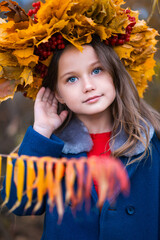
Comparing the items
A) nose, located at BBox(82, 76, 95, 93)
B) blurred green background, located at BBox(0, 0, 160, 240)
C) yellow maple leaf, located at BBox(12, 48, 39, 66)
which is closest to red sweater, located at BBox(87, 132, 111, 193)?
A: nose, located at BBox(82, 76, 95, 93)

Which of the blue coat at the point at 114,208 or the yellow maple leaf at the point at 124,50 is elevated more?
the yellow maple leaf at the point at 124,50

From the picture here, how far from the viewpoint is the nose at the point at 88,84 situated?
1.67m

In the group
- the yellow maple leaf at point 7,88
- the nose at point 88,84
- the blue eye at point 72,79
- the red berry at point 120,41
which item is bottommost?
the yellow maple leaf at point 7,88

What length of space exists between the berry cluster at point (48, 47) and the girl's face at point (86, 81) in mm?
61

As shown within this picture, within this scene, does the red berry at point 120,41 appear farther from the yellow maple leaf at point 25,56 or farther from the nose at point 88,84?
the yellow maple leaf at point 25,56

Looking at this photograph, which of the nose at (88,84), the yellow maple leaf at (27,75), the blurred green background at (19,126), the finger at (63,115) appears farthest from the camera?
the blurred green background at (19,126)

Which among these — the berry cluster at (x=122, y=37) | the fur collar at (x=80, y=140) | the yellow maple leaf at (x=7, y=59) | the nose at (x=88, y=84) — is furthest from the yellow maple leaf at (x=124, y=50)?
the yellow maple leaf at (x=7, y=59)

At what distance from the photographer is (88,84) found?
168 centimetres

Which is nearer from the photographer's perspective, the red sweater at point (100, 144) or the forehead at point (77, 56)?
the forehead at point (77, 56)

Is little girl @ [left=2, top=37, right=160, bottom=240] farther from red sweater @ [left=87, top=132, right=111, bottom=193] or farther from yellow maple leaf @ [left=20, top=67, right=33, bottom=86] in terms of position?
yellow maple leaf @ [left=20, top=67, right=33, bottom=86]

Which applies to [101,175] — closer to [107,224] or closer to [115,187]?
[115,187]

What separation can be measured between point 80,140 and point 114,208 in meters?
0.45

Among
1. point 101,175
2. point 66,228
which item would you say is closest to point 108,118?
point 66,228

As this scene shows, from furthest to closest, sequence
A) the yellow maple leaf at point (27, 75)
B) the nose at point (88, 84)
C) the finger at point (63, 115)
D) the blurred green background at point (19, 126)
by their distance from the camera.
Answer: the blurred green background at point (19, 126) < the finger at point (63, 115) < the yellow maple leaf at point (27, 75) < the nose at point (88, 84)
